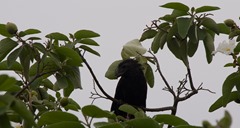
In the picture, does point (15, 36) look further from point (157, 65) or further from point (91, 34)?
point (157, 65)

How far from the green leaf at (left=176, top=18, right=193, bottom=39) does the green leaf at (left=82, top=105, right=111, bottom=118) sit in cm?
90

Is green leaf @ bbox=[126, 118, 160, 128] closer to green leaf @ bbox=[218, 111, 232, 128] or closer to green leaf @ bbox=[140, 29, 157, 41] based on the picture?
green leaf @ bbox=[218, 111, 232, 128]

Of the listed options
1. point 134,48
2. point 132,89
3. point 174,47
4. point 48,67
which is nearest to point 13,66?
point 48,67

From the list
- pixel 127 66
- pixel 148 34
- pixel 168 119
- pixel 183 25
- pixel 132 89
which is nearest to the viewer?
pixel 168 119

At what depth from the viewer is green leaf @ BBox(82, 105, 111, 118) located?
1.59 m

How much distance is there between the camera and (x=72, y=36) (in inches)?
107

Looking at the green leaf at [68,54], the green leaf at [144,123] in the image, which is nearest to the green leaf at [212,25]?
the green leaf at [68,54]

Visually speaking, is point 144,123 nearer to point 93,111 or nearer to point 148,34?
point 93,111

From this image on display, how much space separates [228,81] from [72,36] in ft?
3.30

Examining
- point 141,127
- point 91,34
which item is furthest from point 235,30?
point 141,127

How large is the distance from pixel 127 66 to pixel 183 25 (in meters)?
1.25

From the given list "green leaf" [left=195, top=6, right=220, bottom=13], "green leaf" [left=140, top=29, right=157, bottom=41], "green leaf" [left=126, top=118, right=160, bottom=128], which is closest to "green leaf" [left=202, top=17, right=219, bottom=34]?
"green leaf" [left=195, top=6, right=220, bottom=13]

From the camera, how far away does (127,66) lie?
12.0 ft

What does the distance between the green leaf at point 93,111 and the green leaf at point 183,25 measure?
897mm
